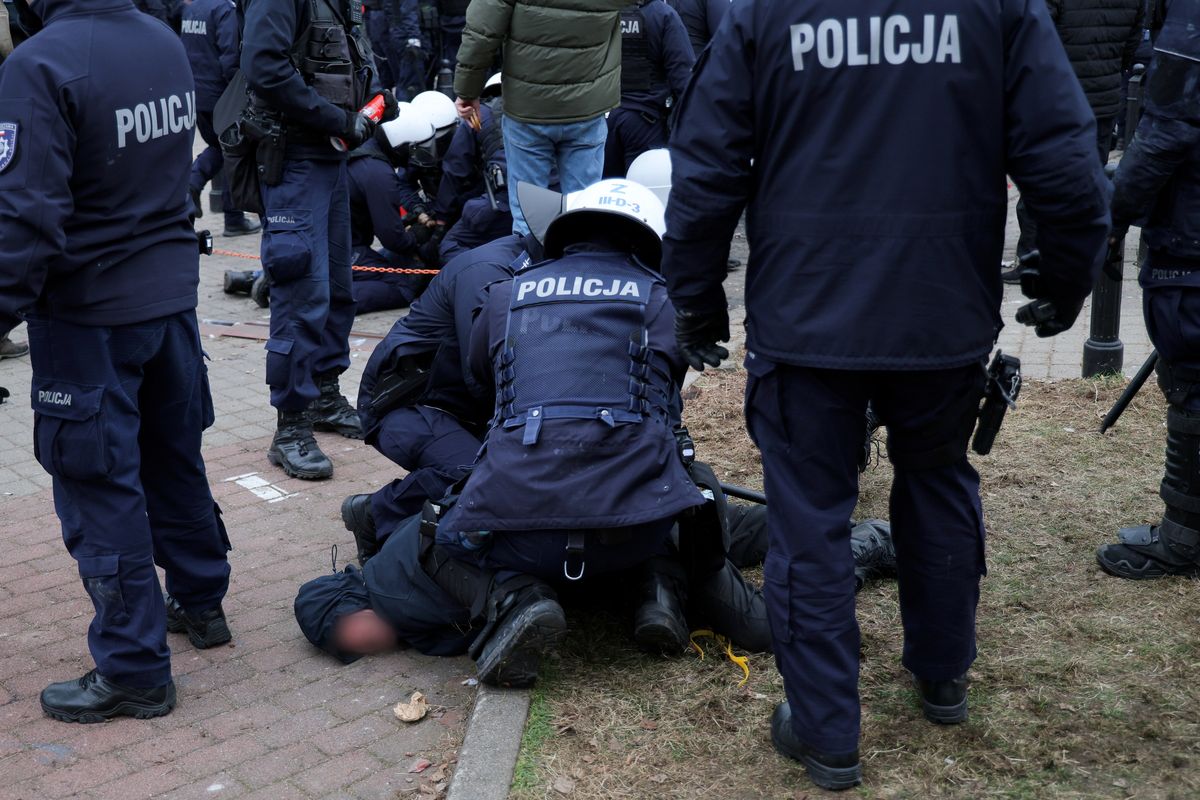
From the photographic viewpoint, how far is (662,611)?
3.71 metres

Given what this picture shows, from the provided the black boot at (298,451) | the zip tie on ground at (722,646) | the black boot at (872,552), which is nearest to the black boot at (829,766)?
the zip tie on ground at (722,646)

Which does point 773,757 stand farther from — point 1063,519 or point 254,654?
point 1063,519

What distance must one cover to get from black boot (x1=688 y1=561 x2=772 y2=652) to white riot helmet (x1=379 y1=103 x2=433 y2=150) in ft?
17.5

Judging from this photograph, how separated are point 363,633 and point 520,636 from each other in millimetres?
766

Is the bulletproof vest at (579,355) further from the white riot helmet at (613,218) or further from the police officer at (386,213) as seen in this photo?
the police officer at (386,213)

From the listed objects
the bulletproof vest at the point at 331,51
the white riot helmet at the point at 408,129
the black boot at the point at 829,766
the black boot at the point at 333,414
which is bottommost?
the black boot at the point at 333,414

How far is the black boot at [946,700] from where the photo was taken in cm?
335

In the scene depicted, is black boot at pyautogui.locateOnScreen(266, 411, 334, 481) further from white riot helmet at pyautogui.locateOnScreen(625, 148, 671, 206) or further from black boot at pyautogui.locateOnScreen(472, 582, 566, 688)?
black boot at pyautogui.locateOnScreen(472, 582, 566, 688)

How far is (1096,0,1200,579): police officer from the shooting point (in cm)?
385

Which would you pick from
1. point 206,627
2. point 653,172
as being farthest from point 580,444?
point 653,172

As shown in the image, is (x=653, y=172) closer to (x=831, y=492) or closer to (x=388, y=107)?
(x=388, y=107)

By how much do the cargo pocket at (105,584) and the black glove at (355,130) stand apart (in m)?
2.66

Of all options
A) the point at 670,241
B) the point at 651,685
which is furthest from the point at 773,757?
the point at 670,241

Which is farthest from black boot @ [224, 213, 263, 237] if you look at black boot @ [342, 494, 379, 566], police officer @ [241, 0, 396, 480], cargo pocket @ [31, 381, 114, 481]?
cargo pocket @ [31, 381, 114, 481]
